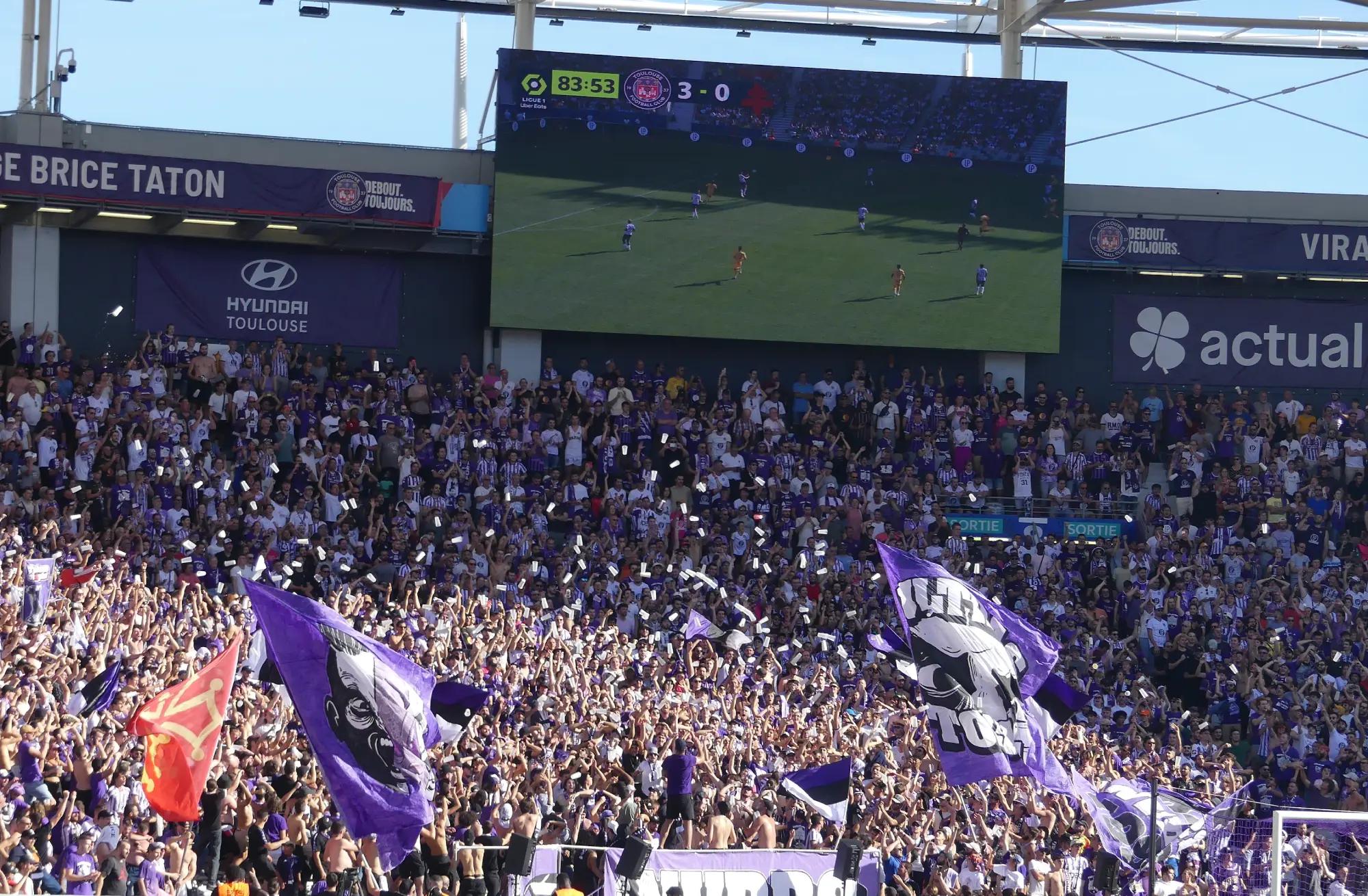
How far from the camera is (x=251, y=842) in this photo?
15.4m

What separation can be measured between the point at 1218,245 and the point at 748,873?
24.9 m

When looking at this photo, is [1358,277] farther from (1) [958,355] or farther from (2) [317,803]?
(2) [317,803]

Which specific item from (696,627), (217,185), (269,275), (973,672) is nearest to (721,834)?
(973,672)

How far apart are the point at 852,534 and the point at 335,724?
1940 cm

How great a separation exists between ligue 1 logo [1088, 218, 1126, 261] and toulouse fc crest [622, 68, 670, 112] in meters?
9.19

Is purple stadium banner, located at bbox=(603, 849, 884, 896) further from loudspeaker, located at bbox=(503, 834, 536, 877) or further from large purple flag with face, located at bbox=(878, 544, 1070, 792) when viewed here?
loudspeaker, located at bbox=(503, 834, 536, 877)

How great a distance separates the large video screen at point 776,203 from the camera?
1393 inches

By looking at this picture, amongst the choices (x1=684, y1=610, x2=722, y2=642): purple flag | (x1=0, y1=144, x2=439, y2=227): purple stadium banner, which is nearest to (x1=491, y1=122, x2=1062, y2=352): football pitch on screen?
(x1=0, y1=144, x2=439, y2=227): purple stadium banner

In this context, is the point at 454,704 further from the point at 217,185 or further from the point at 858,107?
the point at 858,107

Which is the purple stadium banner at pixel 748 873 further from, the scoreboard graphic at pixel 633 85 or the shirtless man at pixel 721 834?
the scoreboard graphic at pixel 633 85

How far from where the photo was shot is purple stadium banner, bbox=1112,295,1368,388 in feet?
128

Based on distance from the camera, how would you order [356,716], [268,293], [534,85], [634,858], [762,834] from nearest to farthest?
1. [356,716]
2. [634,858]
3. [762,834]
4. [534,85]
5. [268,293]

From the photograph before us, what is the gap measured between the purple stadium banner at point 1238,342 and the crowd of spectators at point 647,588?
3.83 ft

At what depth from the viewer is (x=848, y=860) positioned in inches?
616
